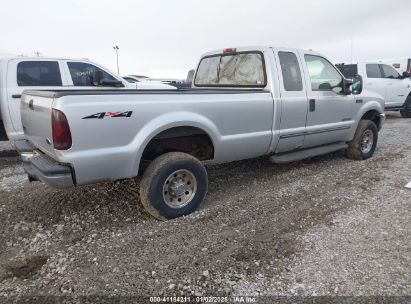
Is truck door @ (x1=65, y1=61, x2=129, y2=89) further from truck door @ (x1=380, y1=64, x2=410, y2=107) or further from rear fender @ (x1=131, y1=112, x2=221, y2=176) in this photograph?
truck door @ (x1=380, y1=64, x2=410, y2=107)

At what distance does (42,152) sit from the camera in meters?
3.57

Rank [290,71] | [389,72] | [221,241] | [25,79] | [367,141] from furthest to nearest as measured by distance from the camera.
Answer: [389,72] → [367,141] → [25,79] → [290,71] → [221,241]

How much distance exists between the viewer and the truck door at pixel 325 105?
498cm

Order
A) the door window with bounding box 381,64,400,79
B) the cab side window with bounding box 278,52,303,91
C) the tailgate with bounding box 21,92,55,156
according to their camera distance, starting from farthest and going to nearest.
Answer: the door window with bounding box 381,64,400,79 < the cab side window with bounding box 278,52,303,91 < the tailgate with bounding box 21,92,55,156

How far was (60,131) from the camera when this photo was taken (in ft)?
9.59

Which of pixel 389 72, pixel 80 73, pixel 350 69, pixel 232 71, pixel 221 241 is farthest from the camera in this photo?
pixel 350 69

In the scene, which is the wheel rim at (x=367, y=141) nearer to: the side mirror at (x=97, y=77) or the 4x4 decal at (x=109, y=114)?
the 4x4 decal at (x=109, y=114)

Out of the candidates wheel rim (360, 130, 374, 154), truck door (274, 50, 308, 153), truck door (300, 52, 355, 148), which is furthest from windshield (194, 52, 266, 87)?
wheel rim (360, 130, 374, 154)

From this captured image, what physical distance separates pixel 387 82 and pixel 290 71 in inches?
329

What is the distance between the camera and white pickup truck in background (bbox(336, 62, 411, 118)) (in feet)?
37.7

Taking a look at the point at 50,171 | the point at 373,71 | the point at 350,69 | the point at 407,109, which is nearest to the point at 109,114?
the point at 50,171

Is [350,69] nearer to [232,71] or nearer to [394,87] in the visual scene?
[394,87]

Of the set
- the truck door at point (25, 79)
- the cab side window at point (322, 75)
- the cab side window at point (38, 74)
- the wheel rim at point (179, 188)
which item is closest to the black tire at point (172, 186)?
the wheel rim at point (179, 188)

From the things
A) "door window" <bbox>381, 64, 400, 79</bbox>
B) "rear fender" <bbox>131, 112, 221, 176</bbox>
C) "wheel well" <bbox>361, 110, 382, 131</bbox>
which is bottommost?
"wheel well" <bbox>361, 110, 382, 131</bbox>
